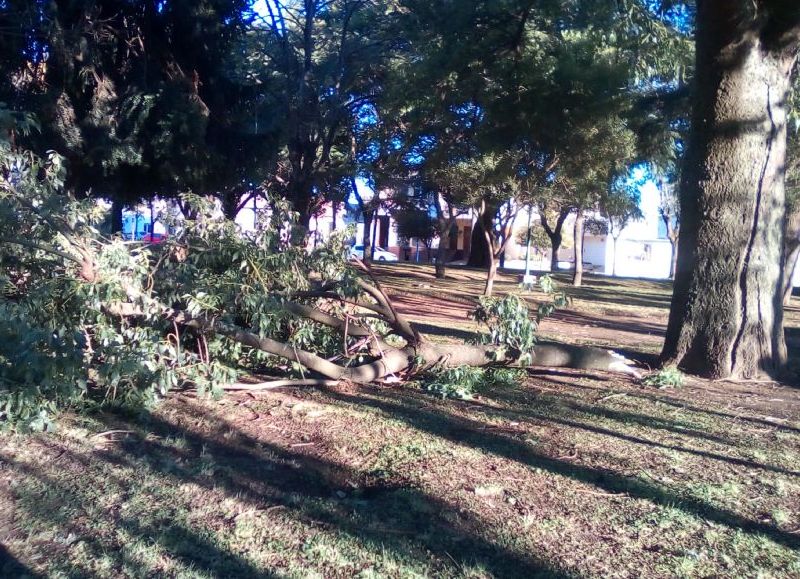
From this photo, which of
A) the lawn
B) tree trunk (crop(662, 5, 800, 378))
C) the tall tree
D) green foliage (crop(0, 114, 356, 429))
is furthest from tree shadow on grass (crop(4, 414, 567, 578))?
the tall tree

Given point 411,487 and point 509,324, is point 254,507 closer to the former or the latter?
point 411,487

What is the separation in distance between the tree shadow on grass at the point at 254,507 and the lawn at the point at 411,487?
15 mm

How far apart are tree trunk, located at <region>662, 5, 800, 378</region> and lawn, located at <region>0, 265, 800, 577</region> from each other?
98cm

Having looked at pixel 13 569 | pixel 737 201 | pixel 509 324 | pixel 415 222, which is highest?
pixel 415 222

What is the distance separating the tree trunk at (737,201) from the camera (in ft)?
29.4

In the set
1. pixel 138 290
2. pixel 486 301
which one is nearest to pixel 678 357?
pixel 486 301

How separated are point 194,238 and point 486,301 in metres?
3.13

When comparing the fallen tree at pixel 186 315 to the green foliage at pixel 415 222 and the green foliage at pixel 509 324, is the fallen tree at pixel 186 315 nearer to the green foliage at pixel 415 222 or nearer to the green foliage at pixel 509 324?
the green foliage at pixel 509 324

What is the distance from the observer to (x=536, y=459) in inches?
233

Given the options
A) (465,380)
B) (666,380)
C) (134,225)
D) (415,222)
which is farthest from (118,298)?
(415,222)

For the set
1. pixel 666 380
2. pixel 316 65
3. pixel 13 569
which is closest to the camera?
pixel 13 569

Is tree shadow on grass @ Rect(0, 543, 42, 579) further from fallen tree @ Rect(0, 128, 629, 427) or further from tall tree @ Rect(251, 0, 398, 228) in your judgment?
tall tree @ Rect(251, 0, 398, 228)

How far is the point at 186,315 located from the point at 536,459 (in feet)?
11.1

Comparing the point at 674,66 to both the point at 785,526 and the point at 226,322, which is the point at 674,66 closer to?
the point at 226,322
